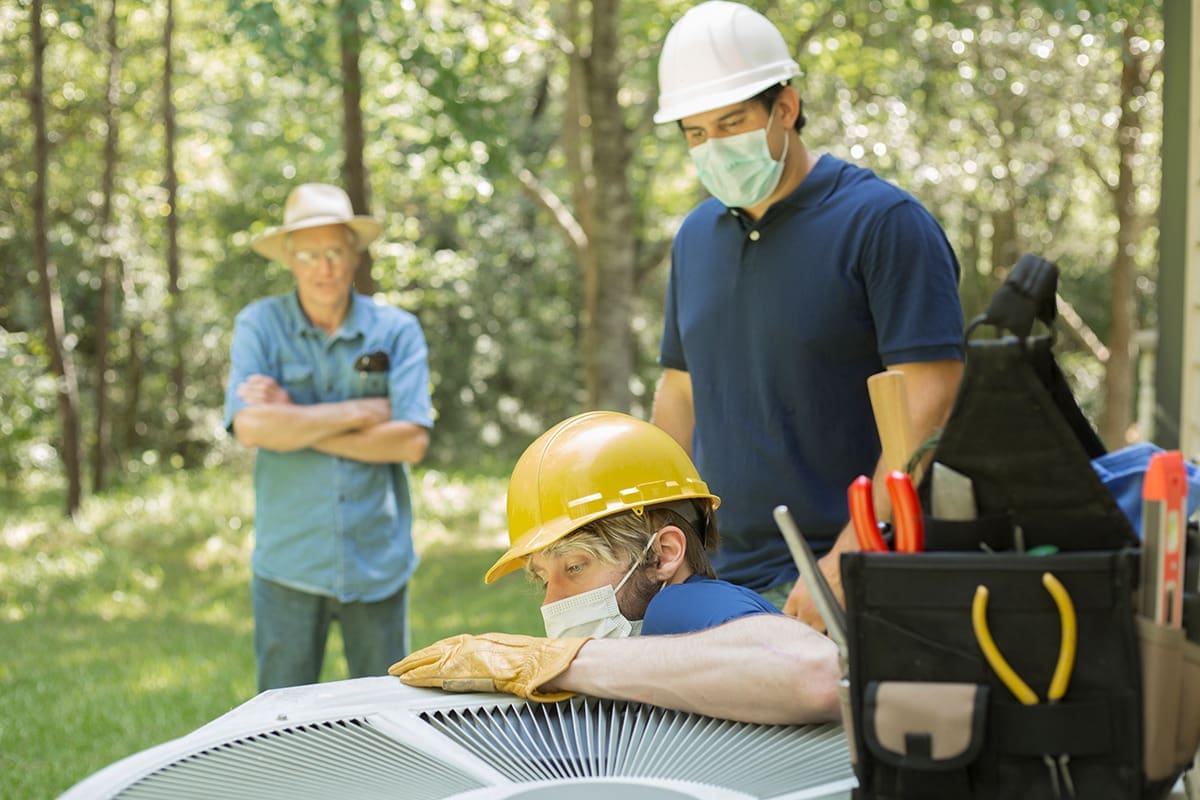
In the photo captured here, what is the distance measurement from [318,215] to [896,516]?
3.98 m

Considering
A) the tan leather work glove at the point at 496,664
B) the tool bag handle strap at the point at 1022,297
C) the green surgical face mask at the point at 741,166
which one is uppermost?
the green surgical face mask at the point at 741,166

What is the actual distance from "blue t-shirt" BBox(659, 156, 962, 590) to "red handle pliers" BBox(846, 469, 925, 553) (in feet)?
4.89

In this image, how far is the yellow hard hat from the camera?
8.05 ft

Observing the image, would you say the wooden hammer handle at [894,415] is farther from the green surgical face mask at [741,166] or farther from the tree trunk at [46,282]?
the tree trunk at [46,282]

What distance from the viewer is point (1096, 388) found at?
22.7 metres

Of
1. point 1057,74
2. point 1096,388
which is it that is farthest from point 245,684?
point 1096,388

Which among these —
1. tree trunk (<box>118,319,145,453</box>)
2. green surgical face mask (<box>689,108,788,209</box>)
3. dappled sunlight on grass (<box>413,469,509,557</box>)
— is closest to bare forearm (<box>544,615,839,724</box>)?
green surgical face mask (<box>689,108,788,209</box>)

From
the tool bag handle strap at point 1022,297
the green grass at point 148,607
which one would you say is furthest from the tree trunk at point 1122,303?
the tool bag handle strap at point 1022,297

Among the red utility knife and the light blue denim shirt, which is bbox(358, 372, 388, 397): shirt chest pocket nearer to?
the light blue denim shirt

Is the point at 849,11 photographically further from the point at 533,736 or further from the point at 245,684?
the point at 533,736

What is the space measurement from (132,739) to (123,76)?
58.7 feet

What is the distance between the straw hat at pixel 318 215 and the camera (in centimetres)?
511

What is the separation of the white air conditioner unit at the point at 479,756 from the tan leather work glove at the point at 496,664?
0.03 meters

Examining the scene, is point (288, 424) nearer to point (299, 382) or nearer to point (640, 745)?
point (299, 382)
